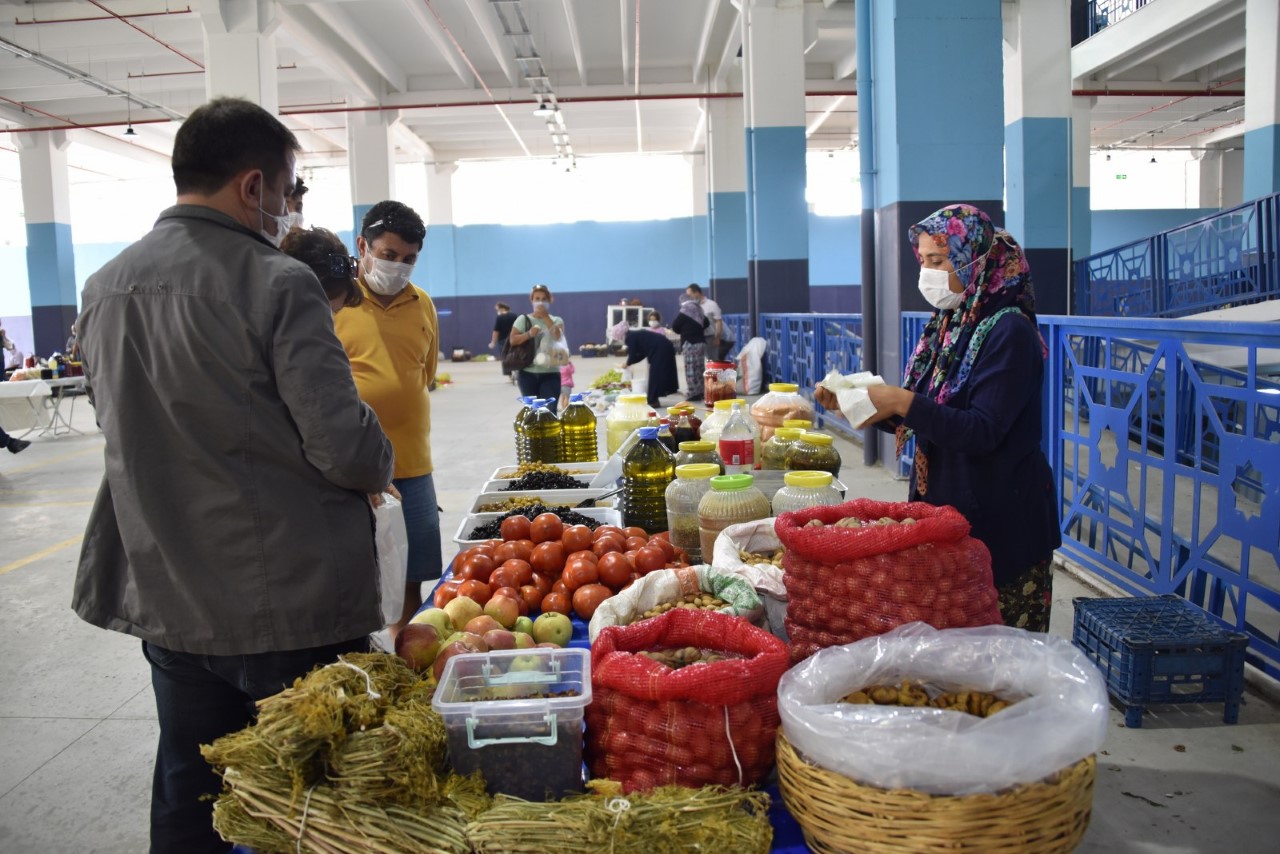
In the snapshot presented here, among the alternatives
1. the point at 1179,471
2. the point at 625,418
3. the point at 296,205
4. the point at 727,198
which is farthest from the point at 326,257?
the point at 727,198

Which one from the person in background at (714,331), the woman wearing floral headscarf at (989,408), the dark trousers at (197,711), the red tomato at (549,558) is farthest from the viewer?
the person in background at (714,331)

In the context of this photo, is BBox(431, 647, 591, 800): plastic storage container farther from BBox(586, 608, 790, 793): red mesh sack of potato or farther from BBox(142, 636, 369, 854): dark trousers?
BBox(142, 636, 369, 854): dark trousers

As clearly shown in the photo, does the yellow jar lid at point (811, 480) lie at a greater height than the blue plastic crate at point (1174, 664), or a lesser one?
greater

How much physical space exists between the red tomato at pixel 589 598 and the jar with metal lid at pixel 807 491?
548 millimetres

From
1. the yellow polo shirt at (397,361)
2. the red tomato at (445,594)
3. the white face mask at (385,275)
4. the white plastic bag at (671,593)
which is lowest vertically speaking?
the red tomato at (445,594)

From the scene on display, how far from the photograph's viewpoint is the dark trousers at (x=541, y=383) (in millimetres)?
8422

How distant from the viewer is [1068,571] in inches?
192

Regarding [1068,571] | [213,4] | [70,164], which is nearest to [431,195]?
[70,164]

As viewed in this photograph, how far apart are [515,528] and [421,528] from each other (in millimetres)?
446

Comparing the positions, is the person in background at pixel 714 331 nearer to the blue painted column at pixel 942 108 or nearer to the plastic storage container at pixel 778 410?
the blue painted column at pixel 942 108

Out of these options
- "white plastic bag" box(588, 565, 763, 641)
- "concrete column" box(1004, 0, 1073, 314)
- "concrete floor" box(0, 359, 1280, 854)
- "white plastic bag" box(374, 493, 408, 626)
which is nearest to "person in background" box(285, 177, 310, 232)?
"white plastic bag" box(374, 493, 408, 626)

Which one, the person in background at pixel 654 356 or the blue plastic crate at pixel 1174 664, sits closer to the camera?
the blue plastic crate at pixel 1174 664

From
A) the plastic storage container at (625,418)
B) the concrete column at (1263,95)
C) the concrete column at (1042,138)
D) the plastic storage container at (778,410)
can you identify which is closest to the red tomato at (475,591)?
the plastic storage container at (778,410)

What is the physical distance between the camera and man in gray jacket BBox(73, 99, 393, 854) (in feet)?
5.37
